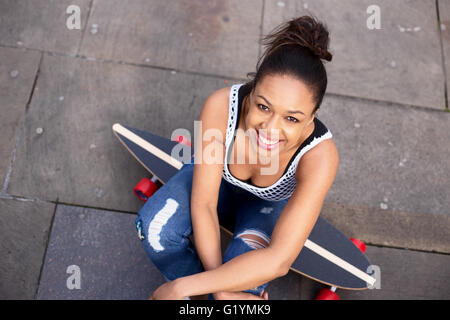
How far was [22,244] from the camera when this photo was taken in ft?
6.57

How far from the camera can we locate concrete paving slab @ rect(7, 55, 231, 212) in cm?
215

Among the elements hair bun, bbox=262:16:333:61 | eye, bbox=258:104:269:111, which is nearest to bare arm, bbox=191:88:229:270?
eye, bbox=258:104:269:111

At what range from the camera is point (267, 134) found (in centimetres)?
123

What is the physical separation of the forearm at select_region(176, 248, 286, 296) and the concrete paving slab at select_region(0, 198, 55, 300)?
110 cm

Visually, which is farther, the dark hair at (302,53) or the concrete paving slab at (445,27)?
the concrete paving slab at (445,27)

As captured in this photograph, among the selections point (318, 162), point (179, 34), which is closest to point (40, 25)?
point (179, 34)

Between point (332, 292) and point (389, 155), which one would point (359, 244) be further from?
point (389, 155)

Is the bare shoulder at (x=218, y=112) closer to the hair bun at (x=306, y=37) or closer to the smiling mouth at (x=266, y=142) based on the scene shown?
the smiling mouth at (x=266, y=142)

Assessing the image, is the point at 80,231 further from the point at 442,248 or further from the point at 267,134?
the point at 442,248

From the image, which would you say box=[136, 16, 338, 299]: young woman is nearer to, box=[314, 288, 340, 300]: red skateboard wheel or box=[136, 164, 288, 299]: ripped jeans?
box=[136, 164, 288, 299]: ripped jeans

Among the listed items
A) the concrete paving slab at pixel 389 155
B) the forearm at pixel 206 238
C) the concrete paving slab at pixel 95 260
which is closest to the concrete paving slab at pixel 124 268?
the concrete paving slab at pixel 95 260

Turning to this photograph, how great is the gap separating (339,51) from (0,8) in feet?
8.15

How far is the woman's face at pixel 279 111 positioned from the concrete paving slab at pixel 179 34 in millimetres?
1340

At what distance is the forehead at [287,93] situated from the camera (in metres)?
1.13
